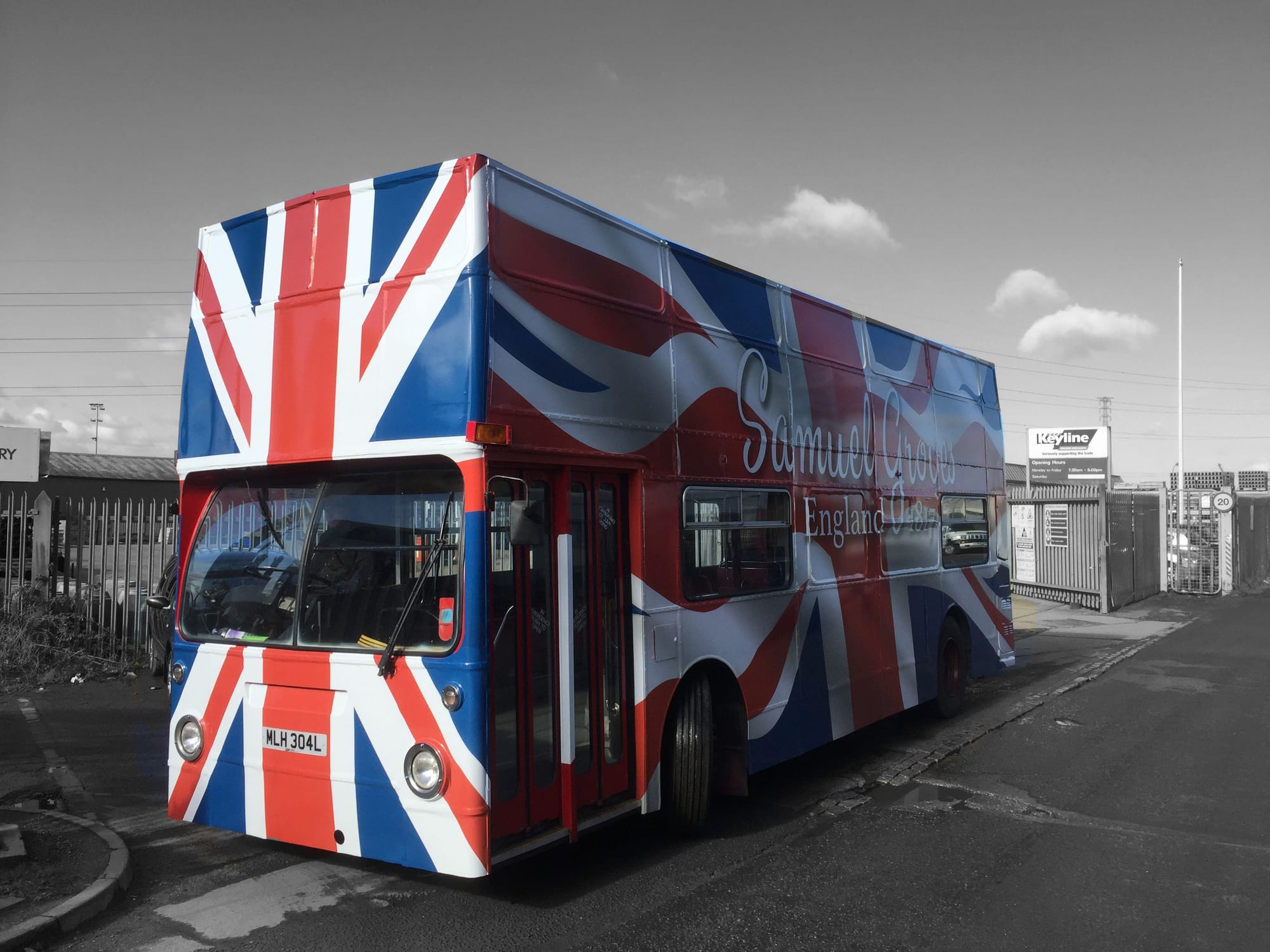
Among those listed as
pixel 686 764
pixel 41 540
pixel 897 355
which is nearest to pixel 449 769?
pixel 686 764

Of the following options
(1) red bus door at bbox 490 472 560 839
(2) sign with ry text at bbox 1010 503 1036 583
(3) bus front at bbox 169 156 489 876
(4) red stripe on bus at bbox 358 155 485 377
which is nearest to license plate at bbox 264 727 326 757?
(3) bus front at bbox 169 156 489 876

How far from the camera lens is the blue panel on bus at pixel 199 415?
18.0 feet

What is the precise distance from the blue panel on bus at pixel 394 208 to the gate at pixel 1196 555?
2632 cm

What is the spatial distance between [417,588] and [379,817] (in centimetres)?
A: 109

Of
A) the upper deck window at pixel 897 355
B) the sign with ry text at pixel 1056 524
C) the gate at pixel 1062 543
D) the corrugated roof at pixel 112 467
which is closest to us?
the upper deck window at pixel 897 355

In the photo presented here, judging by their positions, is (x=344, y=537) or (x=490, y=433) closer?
(x=490, y=433)

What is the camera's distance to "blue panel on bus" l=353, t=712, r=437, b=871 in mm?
4652

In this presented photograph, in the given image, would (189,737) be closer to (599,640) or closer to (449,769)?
(449,769)

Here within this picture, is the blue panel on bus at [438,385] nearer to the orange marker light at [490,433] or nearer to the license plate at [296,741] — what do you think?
the orange marker light at [490,433]

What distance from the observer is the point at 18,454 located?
39.4ft

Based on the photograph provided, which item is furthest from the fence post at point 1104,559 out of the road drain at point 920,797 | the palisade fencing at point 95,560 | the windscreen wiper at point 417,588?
the windscreen wiper at point 417,588

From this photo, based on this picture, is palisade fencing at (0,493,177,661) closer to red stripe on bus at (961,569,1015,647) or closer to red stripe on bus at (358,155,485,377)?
red stripe on bus at (358,155,485,377)

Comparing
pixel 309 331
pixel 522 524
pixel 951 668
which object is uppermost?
pixel 309 331

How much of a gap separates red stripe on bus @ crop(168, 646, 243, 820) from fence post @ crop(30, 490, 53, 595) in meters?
7.53
